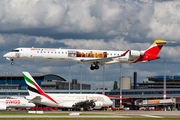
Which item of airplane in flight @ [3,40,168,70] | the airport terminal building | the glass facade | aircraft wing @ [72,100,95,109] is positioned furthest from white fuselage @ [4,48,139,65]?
the glass facade

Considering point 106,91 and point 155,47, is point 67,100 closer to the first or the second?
point 155,47

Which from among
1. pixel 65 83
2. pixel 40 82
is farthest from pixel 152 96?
pixel 40 82

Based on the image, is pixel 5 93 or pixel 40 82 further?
pixel 40 82

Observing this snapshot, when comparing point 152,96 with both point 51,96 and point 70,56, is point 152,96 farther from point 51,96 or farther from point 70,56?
point 70,56

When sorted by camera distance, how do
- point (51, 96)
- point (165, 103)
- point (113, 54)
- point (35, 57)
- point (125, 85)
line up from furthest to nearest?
point (125, 85) → point (165, 103) → point (51, 96) → point (113, 54) → point (35, 57)

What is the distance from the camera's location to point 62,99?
95.7 meters

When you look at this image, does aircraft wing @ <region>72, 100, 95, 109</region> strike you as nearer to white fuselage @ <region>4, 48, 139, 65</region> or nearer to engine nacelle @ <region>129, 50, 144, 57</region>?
engine nacelle @ <region>129, 50, 144, 57</region>

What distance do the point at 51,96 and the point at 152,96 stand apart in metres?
82.4

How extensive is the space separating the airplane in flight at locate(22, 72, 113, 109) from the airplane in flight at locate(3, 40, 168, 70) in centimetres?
2684

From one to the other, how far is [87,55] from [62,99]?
31607 mm

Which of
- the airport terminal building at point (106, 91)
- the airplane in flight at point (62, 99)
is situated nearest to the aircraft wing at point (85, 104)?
the airplane in flight at point (62, 99)

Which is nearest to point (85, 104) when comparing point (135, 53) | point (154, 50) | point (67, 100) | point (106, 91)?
point (67, 100)

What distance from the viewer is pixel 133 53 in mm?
73062

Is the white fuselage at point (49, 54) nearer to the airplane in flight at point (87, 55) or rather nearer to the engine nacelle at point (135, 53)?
the airplane in flight at point (87, 55)
